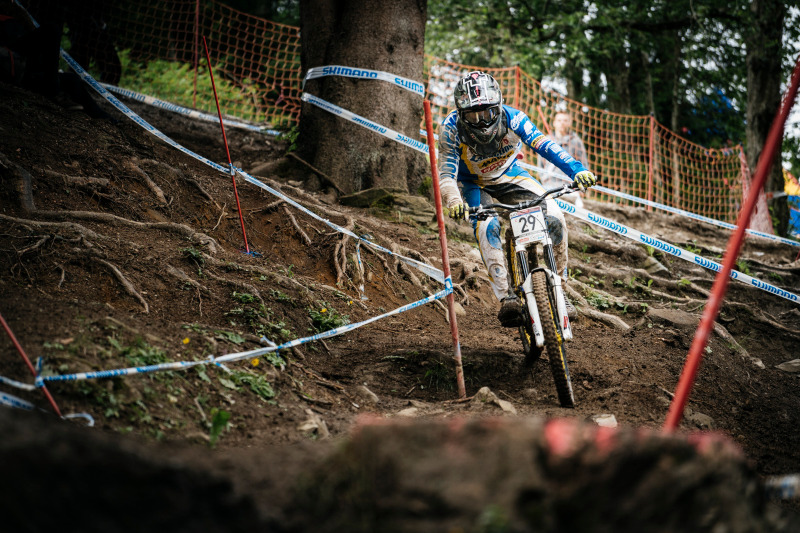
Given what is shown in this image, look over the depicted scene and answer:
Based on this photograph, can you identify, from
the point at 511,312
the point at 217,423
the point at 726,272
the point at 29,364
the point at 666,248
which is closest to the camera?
the point at 726,272

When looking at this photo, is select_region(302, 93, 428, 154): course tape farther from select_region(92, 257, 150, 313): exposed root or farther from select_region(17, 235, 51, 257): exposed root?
select_region(17, 235, 51, 257): exposed root

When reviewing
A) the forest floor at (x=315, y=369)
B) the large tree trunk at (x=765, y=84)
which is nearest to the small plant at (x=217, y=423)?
the forest floor at (x=315, y=369)

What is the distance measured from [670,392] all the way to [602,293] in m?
3.20

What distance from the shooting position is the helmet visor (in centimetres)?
565

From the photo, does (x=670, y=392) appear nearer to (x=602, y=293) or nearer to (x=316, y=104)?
(x=602, y=293)

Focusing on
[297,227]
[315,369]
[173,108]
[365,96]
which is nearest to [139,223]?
[297,227]

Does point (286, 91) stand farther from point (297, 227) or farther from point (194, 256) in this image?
point (194, 256)

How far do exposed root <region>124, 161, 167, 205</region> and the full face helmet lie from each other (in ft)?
10.2

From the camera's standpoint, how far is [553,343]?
4996mm

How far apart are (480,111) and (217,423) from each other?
3387 millimetres

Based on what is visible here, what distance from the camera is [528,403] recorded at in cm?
528

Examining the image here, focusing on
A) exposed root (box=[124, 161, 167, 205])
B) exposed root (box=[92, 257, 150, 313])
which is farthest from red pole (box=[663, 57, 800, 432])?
exposed root (box=[124, 161, 167, 205])

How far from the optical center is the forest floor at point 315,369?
5.79 feet

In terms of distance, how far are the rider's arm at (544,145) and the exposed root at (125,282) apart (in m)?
3.32
